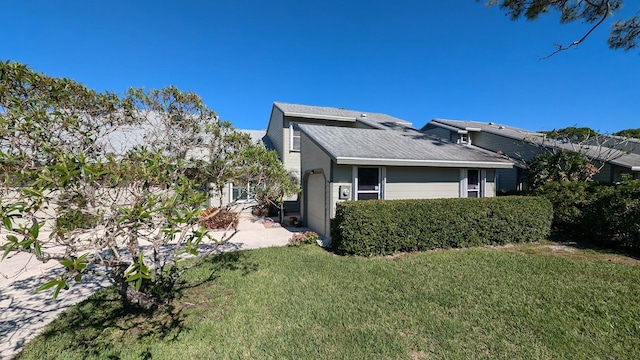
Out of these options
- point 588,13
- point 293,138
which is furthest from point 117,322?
point 588,13

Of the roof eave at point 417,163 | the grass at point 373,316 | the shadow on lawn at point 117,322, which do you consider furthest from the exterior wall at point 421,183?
the shadow on lawn at point 117,322

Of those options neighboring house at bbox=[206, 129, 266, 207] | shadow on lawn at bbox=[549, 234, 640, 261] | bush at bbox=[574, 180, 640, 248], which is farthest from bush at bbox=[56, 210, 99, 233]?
bush at bbox=[574, 180, 640, 248]

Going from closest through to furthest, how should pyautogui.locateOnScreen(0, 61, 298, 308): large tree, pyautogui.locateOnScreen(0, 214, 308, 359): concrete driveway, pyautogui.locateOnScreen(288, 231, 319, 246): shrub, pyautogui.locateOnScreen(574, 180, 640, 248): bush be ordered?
1. pyautogui.locateOnScreen(0, 61, 298, 308): large tree
2. pyautogui.locateOnScreen(0, 214, 308, 359): concrete driveway
3. pyautogui.locateOnScreen(574, 180, 640, 248): bush
4. pyautogui.locateOnScreen(288, 231, 319, 246): shrub

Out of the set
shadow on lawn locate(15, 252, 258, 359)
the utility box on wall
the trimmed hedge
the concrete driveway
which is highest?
the utility box on wall

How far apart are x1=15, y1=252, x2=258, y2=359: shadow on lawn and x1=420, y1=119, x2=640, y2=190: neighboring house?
1629 centimetres

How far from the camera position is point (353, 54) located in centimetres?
1608

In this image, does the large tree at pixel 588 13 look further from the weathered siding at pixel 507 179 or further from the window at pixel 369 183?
the weathered siding at pixel 507 179

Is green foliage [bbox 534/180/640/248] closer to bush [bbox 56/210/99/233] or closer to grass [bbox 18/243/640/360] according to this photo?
grass [bbox 18/243/640/360]

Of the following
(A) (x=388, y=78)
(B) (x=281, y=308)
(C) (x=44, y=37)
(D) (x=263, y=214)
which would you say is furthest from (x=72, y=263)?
(A) (x=388, y=78)

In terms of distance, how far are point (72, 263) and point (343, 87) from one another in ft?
65.6

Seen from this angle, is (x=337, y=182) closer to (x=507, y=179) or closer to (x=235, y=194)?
(x=235, y=194)

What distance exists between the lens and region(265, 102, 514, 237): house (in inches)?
348

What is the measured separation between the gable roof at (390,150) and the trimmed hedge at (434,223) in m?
1.81

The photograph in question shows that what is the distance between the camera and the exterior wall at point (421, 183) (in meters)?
9.55
